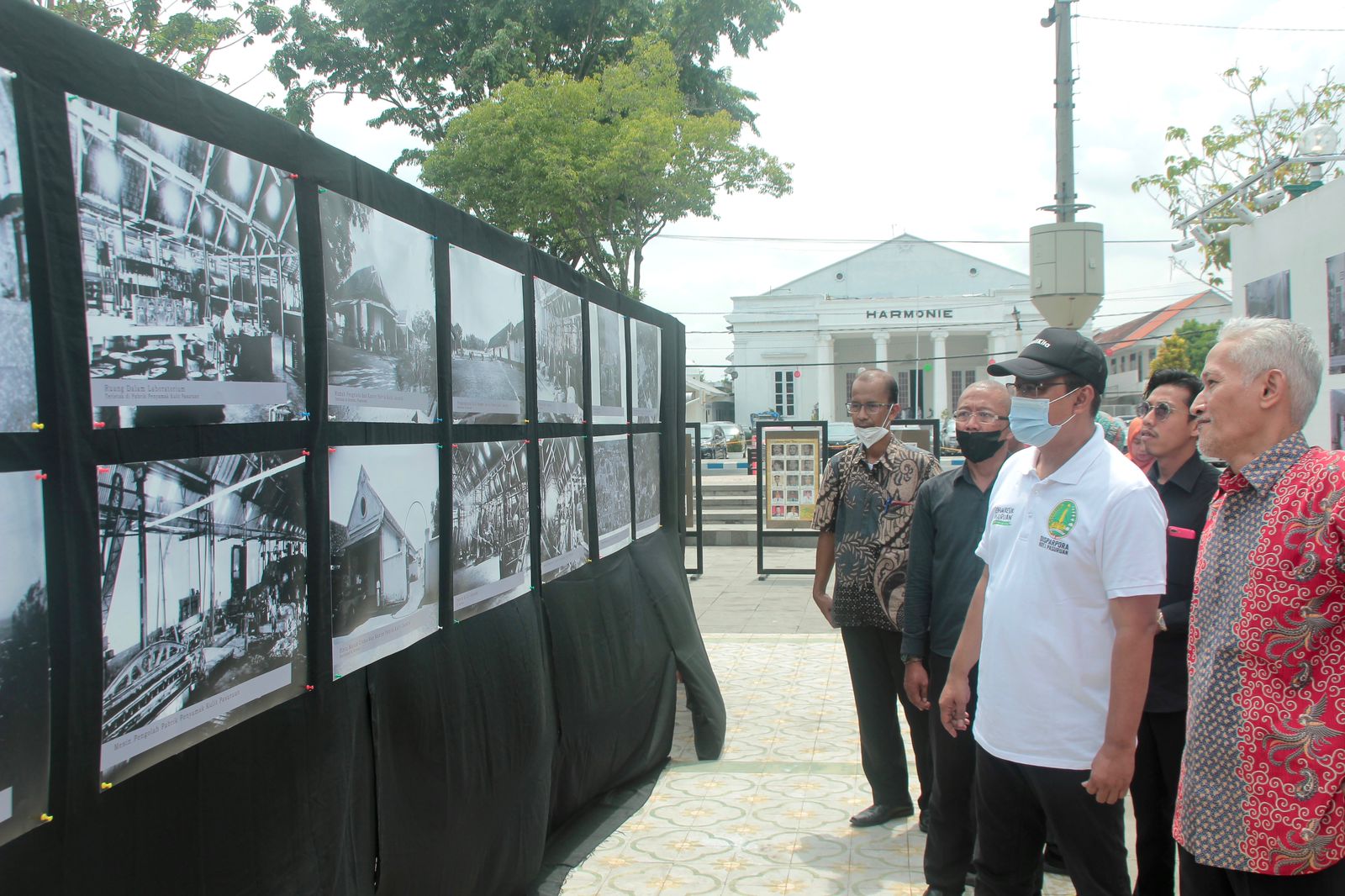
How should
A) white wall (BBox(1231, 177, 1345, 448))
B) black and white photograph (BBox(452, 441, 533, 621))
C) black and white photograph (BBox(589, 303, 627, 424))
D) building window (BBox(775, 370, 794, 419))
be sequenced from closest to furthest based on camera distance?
black and white photograph (BBox(452, 441, 533, 621)), black and white photograph (BBox(589, 303, 627, 424)), white wall (BBox(1231, 177, 1345, 448)), building window (BBox(775, 370, 794, 419))

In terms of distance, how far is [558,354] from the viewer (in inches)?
180

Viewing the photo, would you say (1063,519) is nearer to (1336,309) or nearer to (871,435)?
(871,435)

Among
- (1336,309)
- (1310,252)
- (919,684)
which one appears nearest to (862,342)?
(1310,252)

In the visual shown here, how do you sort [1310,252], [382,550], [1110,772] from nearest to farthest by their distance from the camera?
[1110,772] < [382,550] < [1310,252]

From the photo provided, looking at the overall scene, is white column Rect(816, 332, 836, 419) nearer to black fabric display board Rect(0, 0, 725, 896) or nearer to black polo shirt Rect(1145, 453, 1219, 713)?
black fabric display board Rect(0, 0, 725, 896)

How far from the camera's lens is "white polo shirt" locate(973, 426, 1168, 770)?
2.64 metres

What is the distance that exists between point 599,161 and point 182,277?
72.2ft

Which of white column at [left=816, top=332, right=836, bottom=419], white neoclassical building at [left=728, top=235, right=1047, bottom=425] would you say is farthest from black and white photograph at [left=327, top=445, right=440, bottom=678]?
white column at [left=816, top=332, right=836, bottom=419]

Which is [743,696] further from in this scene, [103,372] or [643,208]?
[643,208]

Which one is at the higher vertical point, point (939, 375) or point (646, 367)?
point (939, 375)

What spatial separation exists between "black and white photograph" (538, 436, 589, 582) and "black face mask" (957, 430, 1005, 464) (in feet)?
5.45

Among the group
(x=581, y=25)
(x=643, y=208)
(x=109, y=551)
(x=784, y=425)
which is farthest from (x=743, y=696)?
(x=581, y=25)

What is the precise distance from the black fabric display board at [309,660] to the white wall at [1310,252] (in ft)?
19.7

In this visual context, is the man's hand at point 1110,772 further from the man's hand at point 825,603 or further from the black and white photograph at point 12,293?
the black and white photograph at point 12,293
